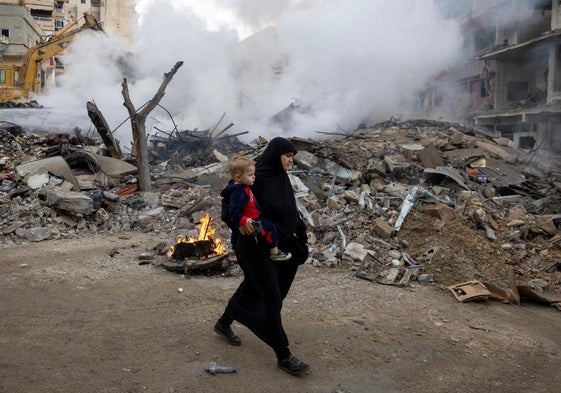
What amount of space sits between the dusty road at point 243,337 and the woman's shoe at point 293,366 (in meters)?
0.05

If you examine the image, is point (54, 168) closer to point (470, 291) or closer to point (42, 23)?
point (470, 291)

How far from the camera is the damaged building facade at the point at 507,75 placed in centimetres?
2011

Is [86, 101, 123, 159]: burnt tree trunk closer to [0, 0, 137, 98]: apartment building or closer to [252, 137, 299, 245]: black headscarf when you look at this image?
[252, 137, 299, 245]: black headscarf

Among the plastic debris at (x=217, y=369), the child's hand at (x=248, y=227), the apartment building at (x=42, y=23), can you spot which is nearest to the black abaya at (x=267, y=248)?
the child's hand at (x=248, y=227)

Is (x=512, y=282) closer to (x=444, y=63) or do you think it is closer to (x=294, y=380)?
(x=294, y=380)

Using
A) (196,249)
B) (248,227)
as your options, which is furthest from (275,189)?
(196,249)

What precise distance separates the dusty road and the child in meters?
0.96

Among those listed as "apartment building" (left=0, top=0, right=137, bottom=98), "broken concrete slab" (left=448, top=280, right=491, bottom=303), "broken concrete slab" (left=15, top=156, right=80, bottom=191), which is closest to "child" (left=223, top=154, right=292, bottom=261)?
"broken concrete slab" (left=448, top=280, right=491, bottom=303)

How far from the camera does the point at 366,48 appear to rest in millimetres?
20984

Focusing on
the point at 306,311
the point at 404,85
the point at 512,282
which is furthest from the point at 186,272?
the point at 404,85

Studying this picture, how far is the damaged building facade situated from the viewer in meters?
20.1

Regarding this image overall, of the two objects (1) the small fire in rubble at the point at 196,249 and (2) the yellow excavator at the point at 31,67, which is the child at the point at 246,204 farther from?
(2) the yellow excavator at the point at 31,67

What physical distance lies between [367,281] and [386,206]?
2705mm

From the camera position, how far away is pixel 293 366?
10.6 ft
